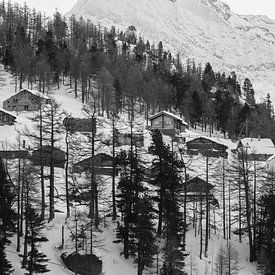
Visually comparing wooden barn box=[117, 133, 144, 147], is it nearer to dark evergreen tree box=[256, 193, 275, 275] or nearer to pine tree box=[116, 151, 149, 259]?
pine tree box=[116, 151, 149, 259]

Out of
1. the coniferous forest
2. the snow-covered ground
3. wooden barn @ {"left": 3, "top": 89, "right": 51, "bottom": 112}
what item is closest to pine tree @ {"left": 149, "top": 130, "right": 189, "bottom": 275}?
the coniferous forest

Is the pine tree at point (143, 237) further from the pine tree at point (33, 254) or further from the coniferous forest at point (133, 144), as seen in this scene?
the pine tree at point (33, 254)

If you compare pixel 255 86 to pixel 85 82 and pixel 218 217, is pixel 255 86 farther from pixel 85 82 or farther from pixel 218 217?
pixel 218 217

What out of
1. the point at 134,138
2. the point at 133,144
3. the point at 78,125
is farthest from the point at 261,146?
the point at 133,144

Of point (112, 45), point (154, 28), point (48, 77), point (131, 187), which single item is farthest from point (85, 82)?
point (154, 28)

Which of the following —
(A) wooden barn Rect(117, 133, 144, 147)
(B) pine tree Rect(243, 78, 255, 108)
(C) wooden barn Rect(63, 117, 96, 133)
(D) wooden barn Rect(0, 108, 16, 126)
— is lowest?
(A) wooden barn Rect(117, 133, 144, 147)

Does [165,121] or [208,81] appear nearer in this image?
[165,121]

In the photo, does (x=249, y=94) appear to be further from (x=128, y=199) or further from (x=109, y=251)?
(x=109, y=251)

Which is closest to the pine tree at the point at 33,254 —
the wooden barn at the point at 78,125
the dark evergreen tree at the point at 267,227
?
the wooden barn at the point at 78,125
